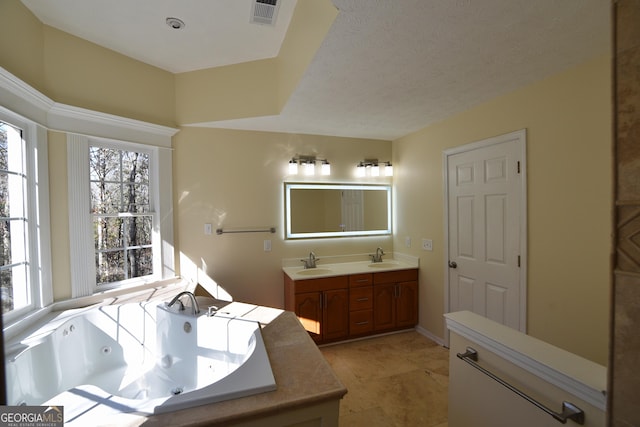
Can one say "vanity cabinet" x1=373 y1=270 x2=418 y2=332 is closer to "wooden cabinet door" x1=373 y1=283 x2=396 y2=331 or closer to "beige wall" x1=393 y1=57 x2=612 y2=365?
"wooden cabinet door" x1=373 y1=283 x2=396 y2=331

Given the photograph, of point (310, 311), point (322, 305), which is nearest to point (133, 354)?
point (310, 311)

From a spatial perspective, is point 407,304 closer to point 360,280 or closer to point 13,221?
point 360,280

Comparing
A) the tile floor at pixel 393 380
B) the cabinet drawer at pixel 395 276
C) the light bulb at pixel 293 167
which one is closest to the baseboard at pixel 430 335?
the tile floor at pixel 393 380

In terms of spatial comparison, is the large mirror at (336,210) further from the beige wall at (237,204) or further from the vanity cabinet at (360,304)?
the vanity cabinet at (360,304)

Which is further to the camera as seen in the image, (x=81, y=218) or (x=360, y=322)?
(x=360, y=322)

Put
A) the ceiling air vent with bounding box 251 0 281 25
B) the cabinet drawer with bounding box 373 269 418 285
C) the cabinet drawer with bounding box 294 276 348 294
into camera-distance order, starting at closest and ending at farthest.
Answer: the ceiling air vent with bounding box 251 0 281 25
the cabinet drawer with bounding box 294 276 348 294
the cabinet drawer with bounding box 373 269 418 285

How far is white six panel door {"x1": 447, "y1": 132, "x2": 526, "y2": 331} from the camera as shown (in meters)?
2.23

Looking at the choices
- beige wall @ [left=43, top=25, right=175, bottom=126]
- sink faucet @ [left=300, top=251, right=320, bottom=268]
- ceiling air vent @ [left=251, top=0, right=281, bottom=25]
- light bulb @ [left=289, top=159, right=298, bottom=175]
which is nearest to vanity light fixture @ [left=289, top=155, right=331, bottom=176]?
light bulb @ [left=289, top=159, right=298, bottom=175]

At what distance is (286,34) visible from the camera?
227 cm

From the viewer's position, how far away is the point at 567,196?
1889 mm

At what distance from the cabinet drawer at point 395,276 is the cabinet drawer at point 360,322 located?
0.36 m

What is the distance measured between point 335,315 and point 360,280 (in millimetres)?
456

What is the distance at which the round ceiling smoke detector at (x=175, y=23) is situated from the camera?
207 centimetres

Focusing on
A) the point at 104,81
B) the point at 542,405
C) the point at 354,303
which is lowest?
the point at 354,303
